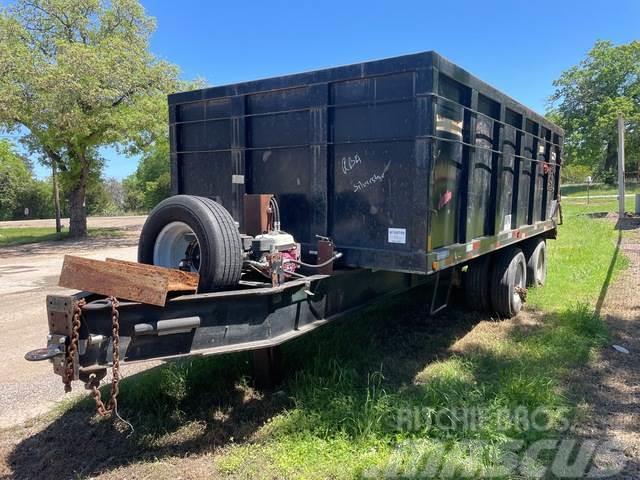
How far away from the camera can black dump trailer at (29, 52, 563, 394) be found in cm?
300

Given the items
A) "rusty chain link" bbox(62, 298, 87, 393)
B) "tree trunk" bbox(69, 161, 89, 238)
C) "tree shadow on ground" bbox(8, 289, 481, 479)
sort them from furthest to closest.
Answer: "tree trunk" bbox(69, 161, 89, 238) → "tree shadow on ground" bbox(8, 289, 481, 479) → "rusty chain link" bbox(62, 298, 87, 393)

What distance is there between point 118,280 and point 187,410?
4.89 ft

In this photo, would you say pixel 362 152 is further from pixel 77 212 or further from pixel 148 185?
pixel 148 185

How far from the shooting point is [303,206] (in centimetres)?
419

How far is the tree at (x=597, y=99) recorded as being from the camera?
124ft

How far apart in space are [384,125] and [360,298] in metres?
1.39

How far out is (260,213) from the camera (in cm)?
396

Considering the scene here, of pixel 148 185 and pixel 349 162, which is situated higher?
pixel 148 185

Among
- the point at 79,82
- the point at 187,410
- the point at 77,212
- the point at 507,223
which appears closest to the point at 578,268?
the point at 507,223

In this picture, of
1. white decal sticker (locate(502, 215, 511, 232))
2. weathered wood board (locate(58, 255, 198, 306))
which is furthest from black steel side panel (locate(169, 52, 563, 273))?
weathered wood board (locate(58, 255, 198, 306))

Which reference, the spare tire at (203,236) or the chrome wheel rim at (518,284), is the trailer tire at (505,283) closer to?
the chrome wheel rim at (518,284)

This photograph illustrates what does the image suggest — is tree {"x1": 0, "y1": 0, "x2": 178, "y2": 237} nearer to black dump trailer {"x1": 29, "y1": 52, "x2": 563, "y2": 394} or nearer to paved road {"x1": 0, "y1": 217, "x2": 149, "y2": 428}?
paved road {"x1": 0, "y1": 217, "x2": 149, "y2": 428}

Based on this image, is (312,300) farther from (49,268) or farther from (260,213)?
(49,268)

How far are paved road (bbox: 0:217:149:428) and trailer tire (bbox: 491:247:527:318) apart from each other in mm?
4558
